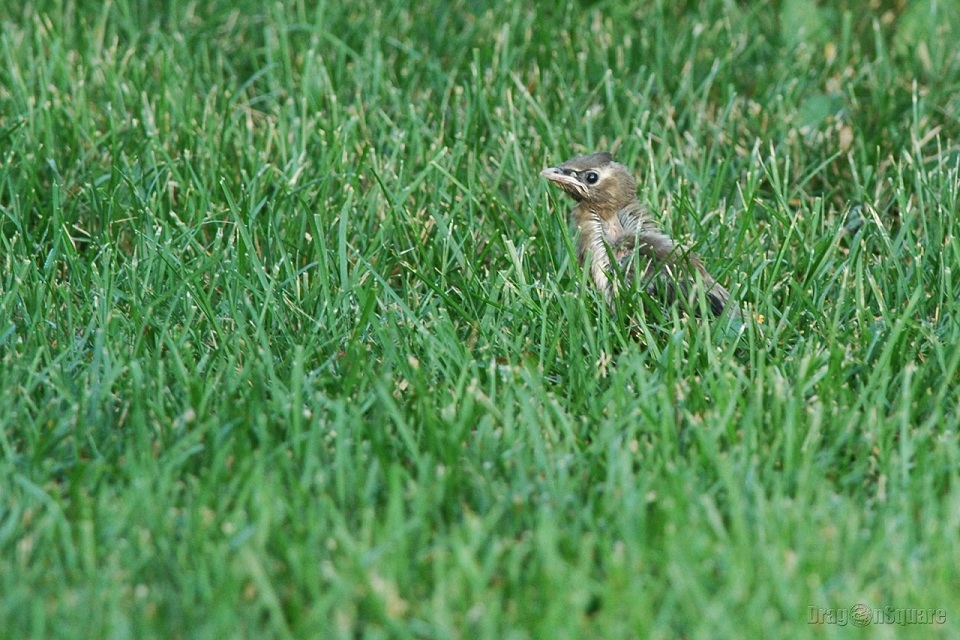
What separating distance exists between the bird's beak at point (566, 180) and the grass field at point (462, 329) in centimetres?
17

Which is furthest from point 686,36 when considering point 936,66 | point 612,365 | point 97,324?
point 97,324

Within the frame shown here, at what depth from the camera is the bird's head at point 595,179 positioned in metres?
5.42

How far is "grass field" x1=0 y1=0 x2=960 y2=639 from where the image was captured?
320 cm

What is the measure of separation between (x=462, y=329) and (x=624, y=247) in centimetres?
82

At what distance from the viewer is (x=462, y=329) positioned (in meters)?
4.80

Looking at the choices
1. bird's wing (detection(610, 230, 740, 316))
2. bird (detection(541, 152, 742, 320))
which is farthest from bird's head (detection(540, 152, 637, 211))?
bird's wing (detection(610, 230, 740, 316))

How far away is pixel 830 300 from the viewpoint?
5.11 metres

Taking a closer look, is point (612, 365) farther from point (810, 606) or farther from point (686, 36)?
point (686, 36)

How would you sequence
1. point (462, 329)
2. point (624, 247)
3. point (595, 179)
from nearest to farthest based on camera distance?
point (462, 329)
point (624, 247)
point (595, 179)

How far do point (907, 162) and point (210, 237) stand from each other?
3.04m

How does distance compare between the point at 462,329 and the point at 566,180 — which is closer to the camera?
the point at 462,329

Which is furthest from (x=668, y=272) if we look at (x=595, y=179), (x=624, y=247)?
(x=595, y=179)

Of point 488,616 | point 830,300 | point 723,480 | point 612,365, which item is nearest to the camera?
point 488,616

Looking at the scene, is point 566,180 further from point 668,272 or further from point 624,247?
point 668,272
